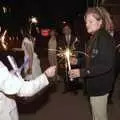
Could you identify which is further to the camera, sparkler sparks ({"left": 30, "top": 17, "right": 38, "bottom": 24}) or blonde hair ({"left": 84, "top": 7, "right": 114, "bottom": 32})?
sparkler sparks ({"left": 30, "top": 17, "right": 38, "bottom": 24})

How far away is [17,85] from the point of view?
377cm

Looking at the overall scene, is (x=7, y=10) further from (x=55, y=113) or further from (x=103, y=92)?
(x=103, y=92)

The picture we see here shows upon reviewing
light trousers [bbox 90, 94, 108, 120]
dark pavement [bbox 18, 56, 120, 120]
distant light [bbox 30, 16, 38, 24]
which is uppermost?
light trousers [bbox 90, 94, 108, 120]

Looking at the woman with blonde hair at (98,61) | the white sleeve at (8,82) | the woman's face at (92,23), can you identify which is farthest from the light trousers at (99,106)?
the white sleeve at (8,82)

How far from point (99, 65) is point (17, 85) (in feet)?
5.57

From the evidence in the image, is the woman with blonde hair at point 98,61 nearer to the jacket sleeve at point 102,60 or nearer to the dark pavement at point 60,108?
the jacket sleeve at point 102,60

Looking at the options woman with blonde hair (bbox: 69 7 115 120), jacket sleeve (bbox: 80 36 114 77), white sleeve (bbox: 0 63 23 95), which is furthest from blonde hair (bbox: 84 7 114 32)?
white sleeve (bbox: 0 63 23 95)

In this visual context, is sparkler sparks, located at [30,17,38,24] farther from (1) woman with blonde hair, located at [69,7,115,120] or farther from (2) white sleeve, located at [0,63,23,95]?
(2) white sleeve, located at [0,63,23,95]

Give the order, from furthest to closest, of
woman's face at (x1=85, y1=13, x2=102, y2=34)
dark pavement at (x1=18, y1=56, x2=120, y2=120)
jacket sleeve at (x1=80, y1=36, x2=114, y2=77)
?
dark pavement at (x1=18, y1=56, x2=120, y2=120)
woman's face at (x1=85, y1=13, x2=102, y2=34)
jacket sleeve at (x1=80, y1=36, x2=114, y2=77)

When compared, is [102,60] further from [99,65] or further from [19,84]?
[19,84]

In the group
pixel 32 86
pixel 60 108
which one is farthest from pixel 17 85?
pixel 60 108

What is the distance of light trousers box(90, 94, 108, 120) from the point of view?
5.49 metres

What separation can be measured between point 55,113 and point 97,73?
371 cm

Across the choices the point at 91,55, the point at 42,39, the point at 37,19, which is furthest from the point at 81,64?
the point at 37,19
